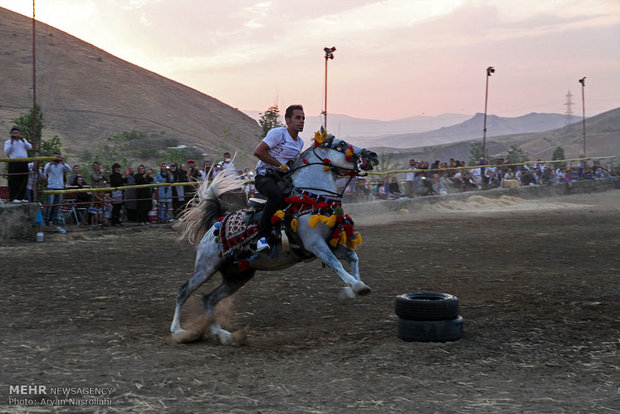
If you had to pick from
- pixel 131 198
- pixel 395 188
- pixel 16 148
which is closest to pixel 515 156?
pixel 395 188

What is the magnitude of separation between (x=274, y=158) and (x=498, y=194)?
23.7 meters

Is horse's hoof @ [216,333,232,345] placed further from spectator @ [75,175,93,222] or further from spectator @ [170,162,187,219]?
spectator @ [170,162,187,219]

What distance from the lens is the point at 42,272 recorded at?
10609 millimetres

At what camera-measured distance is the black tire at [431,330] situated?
6.20 m

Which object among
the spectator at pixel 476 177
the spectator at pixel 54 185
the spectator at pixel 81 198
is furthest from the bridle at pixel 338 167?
the spectator at pixel 476 177

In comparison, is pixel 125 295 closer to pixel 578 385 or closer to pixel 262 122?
pixel 578 385

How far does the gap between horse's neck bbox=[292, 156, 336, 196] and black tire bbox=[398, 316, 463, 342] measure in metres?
1.67

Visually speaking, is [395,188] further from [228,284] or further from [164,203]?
[228,284]

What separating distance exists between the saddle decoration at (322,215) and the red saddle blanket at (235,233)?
0.30 meters

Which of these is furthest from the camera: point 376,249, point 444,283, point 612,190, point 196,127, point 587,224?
point 196,127

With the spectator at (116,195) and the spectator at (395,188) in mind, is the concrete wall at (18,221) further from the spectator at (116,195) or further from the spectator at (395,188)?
the spectator at (395,188)

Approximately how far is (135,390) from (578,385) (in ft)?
11.4

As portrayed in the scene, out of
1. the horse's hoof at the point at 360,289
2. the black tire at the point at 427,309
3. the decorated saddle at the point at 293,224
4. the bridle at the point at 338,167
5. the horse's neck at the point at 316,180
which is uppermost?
the bridle at the point at 338,167

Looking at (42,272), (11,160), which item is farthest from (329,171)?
(11,160)
